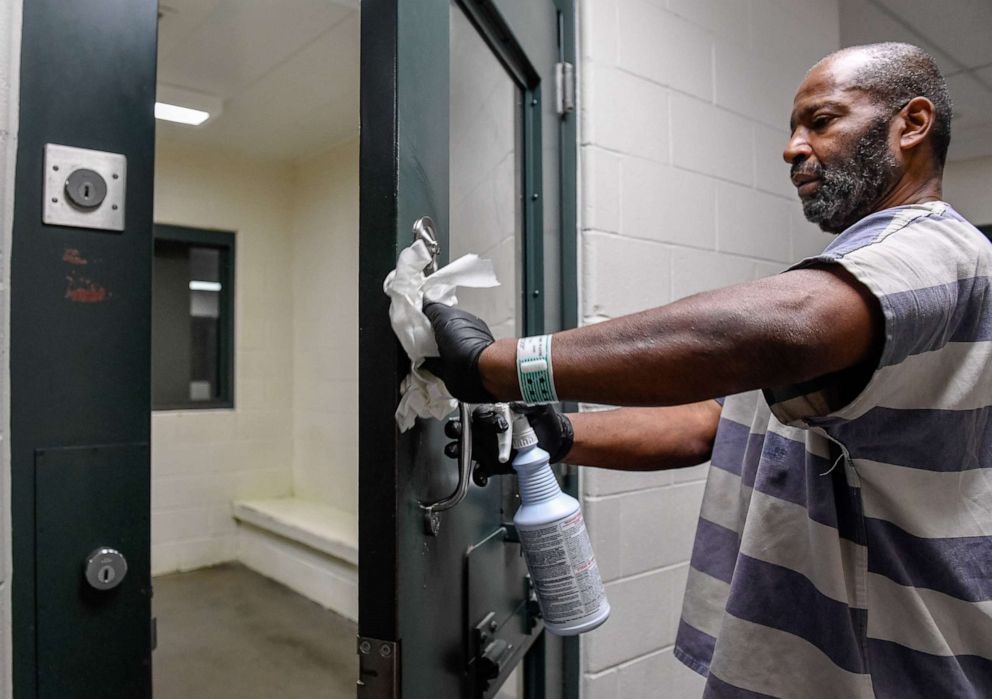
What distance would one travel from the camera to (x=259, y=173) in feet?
13.9

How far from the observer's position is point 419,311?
0.74 metres

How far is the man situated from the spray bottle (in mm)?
169

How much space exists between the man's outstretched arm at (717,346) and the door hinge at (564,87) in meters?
0.78

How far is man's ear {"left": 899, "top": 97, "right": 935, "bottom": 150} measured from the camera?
101 centimetres

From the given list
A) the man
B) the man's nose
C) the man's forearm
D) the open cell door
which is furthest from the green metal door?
the man's nose

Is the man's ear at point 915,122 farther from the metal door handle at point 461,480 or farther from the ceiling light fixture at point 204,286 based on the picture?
the ceiling light fixture at point 204,286

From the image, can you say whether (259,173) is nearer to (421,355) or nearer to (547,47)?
(547,47)

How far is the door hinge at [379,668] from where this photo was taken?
2.44 ft

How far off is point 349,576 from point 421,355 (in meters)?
2.81

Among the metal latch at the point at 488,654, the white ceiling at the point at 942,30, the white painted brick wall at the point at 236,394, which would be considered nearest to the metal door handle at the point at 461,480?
the metal latch at the point at 488,654

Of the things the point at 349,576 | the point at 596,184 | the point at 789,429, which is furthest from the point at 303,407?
the point at 789,429

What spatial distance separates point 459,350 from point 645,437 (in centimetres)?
62

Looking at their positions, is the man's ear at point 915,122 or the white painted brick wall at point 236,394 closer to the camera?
the man's ear at point 915,122

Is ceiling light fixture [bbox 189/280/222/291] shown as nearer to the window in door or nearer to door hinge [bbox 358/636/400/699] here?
the window in door
